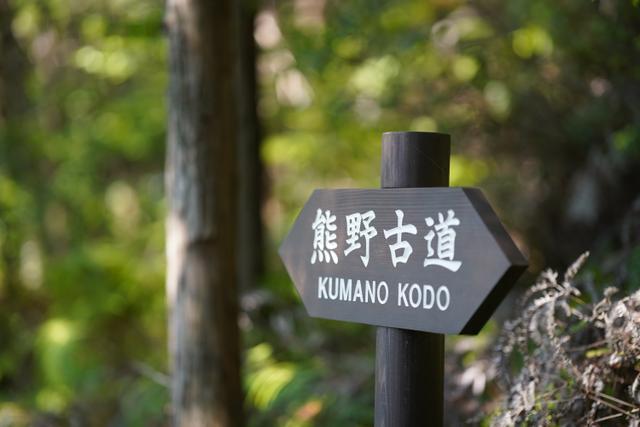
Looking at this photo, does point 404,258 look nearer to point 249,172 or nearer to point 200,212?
point 200,212

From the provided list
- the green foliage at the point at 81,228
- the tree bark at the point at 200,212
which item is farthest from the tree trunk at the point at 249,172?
the tree bark at the point at 200,212

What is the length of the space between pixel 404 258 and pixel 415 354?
0.31 metres

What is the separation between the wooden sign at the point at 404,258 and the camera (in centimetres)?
205

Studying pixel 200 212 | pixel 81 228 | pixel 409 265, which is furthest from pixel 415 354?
pixel 81 228

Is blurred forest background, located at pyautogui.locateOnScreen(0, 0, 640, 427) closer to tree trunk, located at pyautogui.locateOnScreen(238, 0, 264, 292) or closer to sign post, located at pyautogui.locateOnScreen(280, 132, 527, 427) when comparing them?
tree trunk, located at pyautogui.locateOnScreen(238, 0, 264, 292)

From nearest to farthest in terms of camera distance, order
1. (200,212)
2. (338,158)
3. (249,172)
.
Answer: (200,212) → (249,172) → (338,158)

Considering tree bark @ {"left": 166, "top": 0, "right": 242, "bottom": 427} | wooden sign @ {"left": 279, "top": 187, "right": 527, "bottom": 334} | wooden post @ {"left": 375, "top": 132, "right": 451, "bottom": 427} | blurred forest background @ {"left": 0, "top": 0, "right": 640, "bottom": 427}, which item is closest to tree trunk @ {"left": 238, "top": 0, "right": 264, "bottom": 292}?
blurred forest background @ {"left": 0, "top": 0, "right": 640, "bottom": 427}

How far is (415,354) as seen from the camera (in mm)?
2346

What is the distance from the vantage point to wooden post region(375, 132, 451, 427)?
7.71 ft

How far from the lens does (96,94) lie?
10.6m

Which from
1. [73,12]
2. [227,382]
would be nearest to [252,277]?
[227,382]

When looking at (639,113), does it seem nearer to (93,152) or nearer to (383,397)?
(383,397)

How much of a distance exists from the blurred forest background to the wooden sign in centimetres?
110

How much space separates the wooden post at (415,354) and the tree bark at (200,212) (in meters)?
1.78
